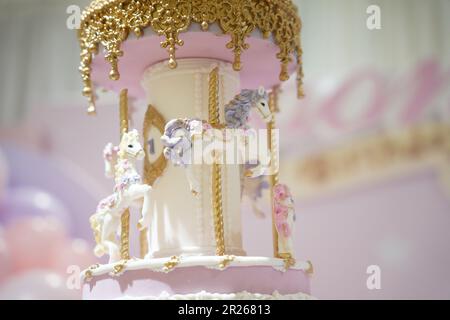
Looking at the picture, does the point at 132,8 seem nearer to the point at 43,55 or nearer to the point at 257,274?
the point at 257,274

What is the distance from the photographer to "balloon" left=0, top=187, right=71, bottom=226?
8469 millimetres

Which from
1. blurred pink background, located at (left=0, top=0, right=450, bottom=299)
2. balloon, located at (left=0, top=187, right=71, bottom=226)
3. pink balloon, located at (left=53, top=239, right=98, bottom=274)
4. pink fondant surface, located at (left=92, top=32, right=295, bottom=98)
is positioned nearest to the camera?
pink fondant surface, located at (left=92, top=32, right=295, bottom=98)

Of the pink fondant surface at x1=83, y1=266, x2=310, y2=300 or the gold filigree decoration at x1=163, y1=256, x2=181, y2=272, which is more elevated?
the gold filigree decoration at x1=163, y1=256, x2=181, y2=272

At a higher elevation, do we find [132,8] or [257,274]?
[132,8]

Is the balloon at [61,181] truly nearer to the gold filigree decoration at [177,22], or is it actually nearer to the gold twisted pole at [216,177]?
the gold filigree decoration at [177,22]

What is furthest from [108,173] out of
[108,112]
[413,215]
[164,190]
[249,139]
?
[413,215]

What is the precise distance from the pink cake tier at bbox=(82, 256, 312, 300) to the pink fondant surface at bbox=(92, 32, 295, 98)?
4.78ft

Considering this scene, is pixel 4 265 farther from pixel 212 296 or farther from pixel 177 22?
pixel 177 22

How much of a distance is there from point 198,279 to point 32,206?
4.35 meters

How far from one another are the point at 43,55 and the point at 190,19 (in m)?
4.53

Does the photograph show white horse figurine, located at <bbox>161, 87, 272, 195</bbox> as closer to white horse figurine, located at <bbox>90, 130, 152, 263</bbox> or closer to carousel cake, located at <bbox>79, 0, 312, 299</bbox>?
carousel cake, located at <bbox>79, 0, 312, 299</bbox>

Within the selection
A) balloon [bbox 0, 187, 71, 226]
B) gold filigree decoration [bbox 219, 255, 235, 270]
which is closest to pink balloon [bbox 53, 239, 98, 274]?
balloon [bbox 0, 187, 71, 226]

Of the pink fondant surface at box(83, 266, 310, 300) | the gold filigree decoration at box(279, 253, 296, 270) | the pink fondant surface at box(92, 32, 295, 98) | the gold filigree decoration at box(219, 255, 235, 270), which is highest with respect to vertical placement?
the pink fondant surface at box(92, 32, 295, 98)

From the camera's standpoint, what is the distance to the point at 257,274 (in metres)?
4.79
